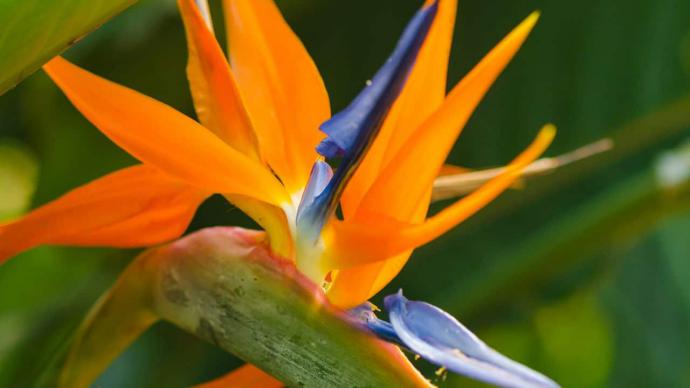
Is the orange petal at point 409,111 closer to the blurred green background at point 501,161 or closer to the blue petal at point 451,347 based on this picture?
the blue petal at point 451,347

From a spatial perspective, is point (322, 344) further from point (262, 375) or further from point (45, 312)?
point (45, 312)

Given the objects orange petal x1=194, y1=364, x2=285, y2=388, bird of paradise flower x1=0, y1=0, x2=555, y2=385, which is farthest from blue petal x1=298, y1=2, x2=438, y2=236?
orange petal x1=194, y1=364, x2=285, y2=388

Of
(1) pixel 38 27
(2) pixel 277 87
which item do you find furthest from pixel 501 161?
(1) pixel 38 27

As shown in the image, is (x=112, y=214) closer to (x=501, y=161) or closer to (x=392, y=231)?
(x=392, y=231)

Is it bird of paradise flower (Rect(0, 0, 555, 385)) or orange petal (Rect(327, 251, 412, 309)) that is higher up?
bird of paradise flower (Rect(0, 0, 555, 385))

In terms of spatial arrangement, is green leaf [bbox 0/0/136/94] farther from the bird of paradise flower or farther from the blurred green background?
the blurred green background

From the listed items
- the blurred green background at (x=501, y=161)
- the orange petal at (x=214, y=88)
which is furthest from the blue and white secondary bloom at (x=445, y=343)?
the blurred green background at (x=501, y=161)
